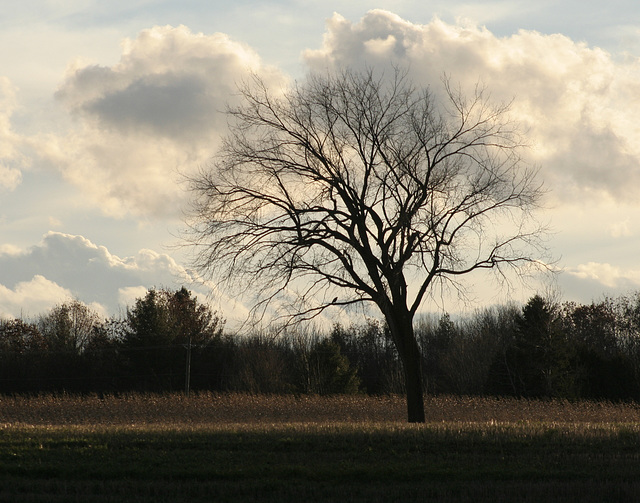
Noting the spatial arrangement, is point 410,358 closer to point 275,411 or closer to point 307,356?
point 275,411

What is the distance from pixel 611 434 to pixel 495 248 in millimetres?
7154

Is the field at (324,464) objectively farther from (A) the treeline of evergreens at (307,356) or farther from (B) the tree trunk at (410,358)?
(A) the treeline of evergreens at (307,356)

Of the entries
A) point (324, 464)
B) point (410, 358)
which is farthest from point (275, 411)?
point (324, 464)

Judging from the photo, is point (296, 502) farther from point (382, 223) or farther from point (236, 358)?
point (236, 358)

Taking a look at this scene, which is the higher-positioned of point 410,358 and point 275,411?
point 410,358

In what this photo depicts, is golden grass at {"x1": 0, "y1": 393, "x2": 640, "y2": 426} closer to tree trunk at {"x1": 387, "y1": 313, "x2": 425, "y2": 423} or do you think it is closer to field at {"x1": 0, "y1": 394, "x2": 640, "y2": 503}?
tree trunk at {"x1": 387, "y1": 313, "x2": 425, "y2": 423}

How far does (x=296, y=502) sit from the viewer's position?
10133 millimetres

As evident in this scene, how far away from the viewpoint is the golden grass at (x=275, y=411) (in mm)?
26031

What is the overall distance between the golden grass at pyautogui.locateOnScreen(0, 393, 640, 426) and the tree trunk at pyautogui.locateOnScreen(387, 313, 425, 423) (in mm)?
3597

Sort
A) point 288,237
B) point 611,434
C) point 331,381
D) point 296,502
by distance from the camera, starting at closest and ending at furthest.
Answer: point 296,502 < point 611,434 < point 288,237 < point 331,381

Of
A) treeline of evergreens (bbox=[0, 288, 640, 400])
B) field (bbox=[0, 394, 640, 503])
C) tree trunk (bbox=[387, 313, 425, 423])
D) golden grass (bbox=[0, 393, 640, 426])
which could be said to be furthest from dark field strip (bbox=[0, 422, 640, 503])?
treeline of evergreens (bbox=[0, 288, 640, 400])

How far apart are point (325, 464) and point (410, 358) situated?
9.16 metres

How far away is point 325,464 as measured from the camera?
12766mm

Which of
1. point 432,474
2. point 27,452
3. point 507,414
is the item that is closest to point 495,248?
point 507,414
